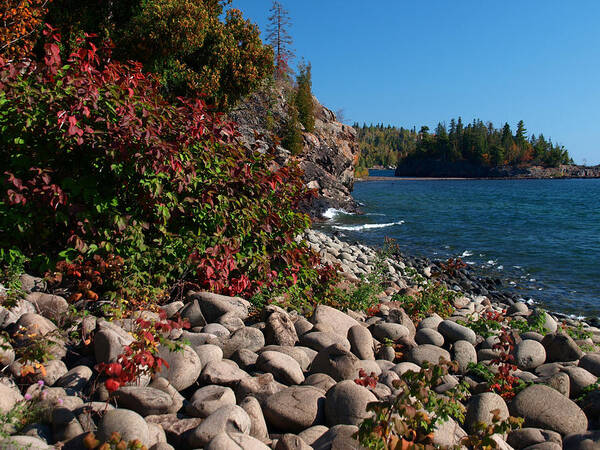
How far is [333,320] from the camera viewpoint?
5621 millimetres

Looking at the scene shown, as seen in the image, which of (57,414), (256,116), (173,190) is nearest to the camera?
(57,414)

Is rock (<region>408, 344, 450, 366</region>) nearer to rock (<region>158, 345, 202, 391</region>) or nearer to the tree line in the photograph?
rock (<region>158, 345, 202, 391</region>)

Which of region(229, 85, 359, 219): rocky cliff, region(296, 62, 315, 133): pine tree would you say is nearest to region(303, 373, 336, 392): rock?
region(229, 85, 359, 219): rocky cliff

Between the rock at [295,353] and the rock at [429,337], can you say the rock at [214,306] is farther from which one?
the rock at [429,337]

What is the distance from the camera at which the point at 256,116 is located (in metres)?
25.4

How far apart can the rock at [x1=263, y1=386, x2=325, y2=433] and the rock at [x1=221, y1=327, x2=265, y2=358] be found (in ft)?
3.30

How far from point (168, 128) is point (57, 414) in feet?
11.3

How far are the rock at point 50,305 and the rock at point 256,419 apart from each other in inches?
84.4

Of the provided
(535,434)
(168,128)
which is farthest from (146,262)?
(535,434)

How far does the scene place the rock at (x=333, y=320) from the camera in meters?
5.52

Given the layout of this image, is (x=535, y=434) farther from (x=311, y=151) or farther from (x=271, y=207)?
(x=311, y=151)

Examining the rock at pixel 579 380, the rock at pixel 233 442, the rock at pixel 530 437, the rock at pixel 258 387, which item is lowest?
the rock at pixel 530 437

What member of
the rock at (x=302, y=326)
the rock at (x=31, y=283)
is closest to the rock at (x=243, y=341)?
the rock at (x=302, y=326)

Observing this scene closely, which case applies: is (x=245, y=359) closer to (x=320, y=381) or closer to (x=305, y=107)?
(x=320, y=381)
